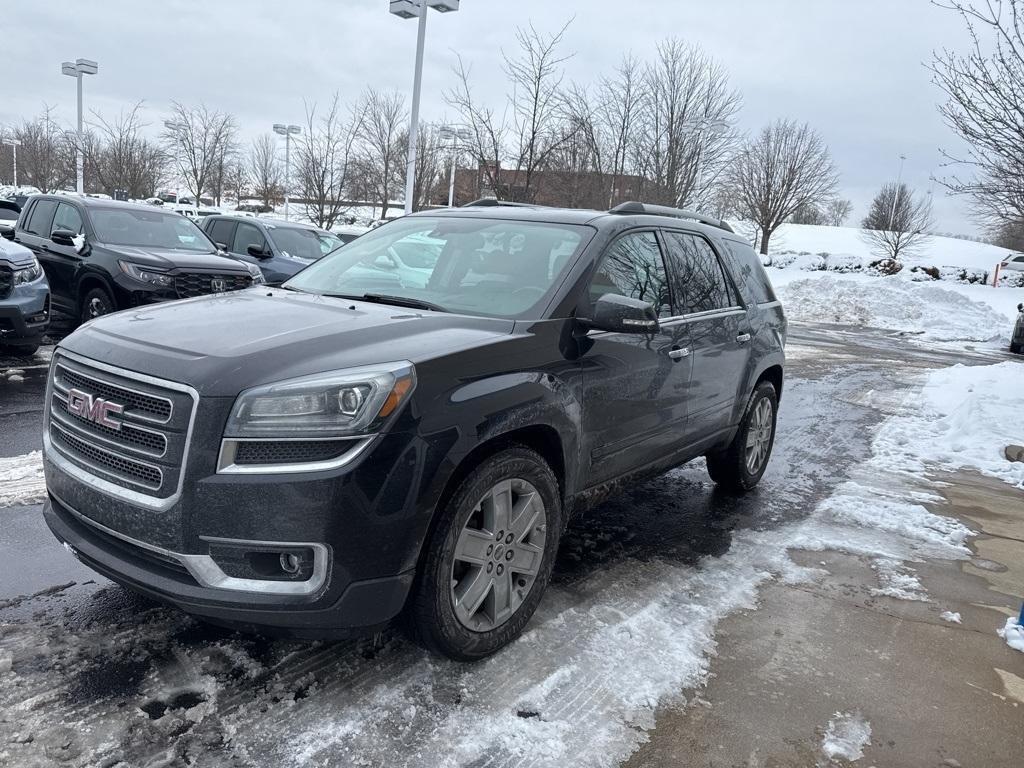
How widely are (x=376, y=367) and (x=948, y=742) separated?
2.46 metres

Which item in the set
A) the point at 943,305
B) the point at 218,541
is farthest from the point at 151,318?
the point at 943,305

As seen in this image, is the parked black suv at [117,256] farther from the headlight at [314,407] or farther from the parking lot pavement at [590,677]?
the headlight at [314,407]

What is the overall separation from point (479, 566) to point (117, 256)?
7514 millimetres

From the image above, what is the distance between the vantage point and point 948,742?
2.73 metres

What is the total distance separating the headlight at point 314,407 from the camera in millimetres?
2408

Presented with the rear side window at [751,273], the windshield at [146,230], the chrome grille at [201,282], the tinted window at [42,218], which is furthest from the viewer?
the tinted window at [42,218]

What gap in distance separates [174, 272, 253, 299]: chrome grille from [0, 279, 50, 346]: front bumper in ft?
4.34

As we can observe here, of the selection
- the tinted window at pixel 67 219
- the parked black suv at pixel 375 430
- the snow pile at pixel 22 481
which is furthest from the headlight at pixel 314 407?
the tinted window at pixel 67 219

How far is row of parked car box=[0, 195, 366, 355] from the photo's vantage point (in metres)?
7.58

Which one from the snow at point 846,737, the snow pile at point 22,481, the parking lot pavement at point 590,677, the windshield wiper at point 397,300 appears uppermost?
the windshield wiper at point 397,300

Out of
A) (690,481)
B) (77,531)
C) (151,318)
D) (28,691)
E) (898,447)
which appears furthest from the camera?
(898,447)

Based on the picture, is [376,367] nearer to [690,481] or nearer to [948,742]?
[948,742]

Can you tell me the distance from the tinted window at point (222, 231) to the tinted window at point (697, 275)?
10.7 metres

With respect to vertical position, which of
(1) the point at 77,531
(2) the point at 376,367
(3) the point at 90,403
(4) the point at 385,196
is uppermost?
(4) the point at 385,196
